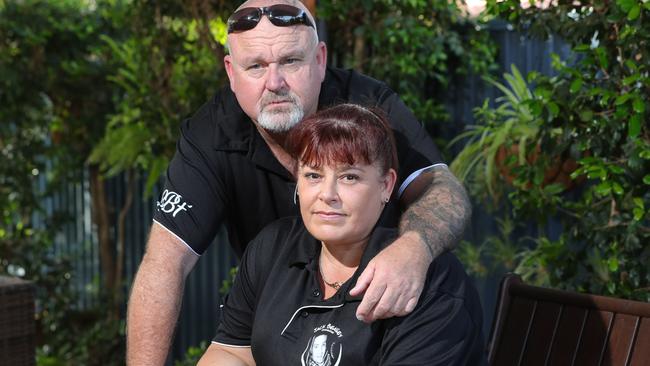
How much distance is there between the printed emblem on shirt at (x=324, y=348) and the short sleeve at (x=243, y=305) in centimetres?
28

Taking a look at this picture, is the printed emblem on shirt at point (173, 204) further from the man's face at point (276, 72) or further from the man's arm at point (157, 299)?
the man's face at point (276, 72)

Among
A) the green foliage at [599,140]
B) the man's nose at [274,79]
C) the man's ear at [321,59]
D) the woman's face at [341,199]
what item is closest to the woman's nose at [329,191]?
the woman's face at [341,199]

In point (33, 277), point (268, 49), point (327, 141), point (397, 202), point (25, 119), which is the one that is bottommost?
point (33, 277)

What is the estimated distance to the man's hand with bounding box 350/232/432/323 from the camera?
2.16 meters

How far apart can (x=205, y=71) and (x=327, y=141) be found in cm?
308

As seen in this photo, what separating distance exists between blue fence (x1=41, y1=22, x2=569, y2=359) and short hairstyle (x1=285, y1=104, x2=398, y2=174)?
2.47 metres

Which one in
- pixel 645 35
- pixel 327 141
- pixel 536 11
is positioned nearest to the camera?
pixel 327 141

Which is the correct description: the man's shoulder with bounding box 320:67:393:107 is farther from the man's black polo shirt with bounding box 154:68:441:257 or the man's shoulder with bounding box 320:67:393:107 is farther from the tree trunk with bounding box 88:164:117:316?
the tree trunk with bounding box 88:164:117:316

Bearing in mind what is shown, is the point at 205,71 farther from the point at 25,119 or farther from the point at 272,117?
the point at 272,117

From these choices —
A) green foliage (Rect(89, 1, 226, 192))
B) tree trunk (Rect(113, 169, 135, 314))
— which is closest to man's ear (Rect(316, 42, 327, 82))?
green foliage (Rect(89, 1, 226, 192))

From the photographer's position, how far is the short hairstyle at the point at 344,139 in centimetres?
227

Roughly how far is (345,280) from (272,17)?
0.70 m

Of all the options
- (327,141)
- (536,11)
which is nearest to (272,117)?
(327,141)

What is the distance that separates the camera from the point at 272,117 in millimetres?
2570
